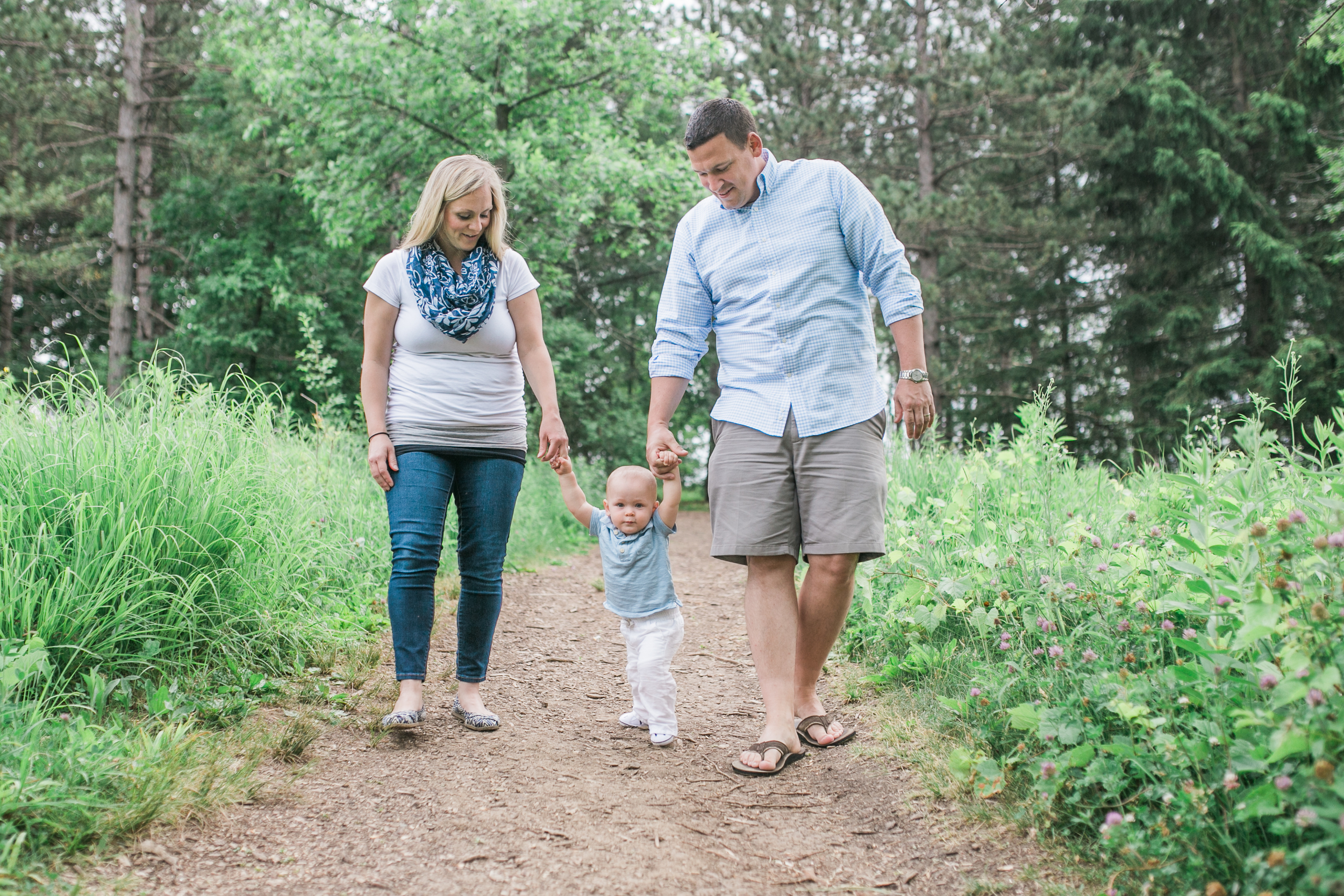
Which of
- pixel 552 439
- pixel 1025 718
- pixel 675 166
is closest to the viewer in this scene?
pixel 1025 718

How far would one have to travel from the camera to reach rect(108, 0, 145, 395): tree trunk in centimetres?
1426

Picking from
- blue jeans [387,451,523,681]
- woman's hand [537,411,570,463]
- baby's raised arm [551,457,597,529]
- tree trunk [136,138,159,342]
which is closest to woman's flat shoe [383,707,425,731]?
blue jeans [387,451,523,681]

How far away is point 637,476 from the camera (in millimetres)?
2979

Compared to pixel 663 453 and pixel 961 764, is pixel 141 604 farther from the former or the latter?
pixel 961 764

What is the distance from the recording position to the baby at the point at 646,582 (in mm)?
2924

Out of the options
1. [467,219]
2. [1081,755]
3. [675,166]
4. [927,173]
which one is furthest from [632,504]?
[927,173]

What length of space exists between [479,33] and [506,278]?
800 centimetres

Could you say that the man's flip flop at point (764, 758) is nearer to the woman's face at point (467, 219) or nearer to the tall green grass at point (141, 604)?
the tall green grass at point (141, 604)

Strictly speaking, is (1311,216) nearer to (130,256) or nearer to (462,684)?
(462,684)

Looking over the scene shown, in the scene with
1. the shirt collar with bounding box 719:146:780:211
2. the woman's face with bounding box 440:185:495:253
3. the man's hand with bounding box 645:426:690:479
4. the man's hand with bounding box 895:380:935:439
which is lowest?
the man's hand with bounding box 645:426:690:479

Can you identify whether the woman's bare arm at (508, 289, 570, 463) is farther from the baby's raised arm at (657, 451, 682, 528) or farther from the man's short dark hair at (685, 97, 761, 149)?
the man's short dark hair at (685, 97, 761, 149)

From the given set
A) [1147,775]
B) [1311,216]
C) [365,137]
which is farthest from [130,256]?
[1311,216]

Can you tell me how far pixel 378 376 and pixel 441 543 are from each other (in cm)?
61

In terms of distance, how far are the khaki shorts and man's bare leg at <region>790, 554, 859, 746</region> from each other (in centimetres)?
6
